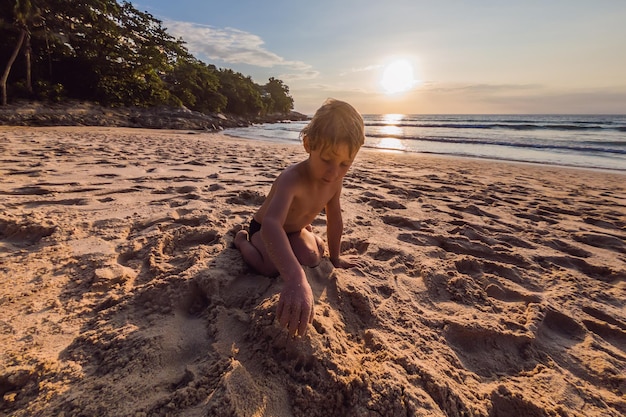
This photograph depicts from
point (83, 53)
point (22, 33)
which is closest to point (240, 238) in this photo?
point (22, 33)

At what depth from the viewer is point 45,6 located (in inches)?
610

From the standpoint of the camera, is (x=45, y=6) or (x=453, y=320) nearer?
(x=453, y=320)

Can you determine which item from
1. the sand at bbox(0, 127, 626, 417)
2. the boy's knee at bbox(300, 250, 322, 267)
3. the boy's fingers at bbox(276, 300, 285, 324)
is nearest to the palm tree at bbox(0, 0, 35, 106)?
the sand at bbox(0, 127, 626, 417)

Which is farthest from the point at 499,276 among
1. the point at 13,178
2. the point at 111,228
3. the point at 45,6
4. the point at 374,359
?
the point at 45,6

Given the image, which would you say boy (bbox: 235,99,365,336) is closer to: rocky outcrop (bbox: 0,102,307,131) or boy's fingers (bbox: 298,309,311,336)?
boy's fingers (bbox: 298,309,311,336)

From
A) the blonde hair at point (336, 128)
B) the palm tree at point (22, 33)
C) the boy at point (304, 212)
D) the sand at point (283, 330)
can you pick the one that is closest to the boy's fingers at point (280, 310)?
the boy at point (304, 212)

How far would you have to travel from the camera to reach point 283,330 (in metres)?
1.23

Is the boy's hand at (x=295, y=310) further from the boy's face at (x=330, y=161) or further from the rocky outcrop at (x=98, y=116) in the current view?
the rocky outcrop at (x=98, y=116)

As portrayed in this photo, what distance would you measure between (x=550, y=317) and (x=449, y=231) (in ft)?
3.97

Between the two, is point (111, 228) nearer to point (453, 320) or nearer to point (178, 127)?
point (453, 320)

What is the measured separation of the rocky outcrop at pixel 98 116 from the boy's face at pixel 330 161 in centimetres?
1530

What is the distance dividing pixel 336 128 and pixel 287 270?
697mm

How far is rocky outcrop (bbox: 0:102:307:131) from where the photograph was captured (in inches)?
495

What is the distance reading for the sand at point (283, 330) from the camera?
3.50ft
